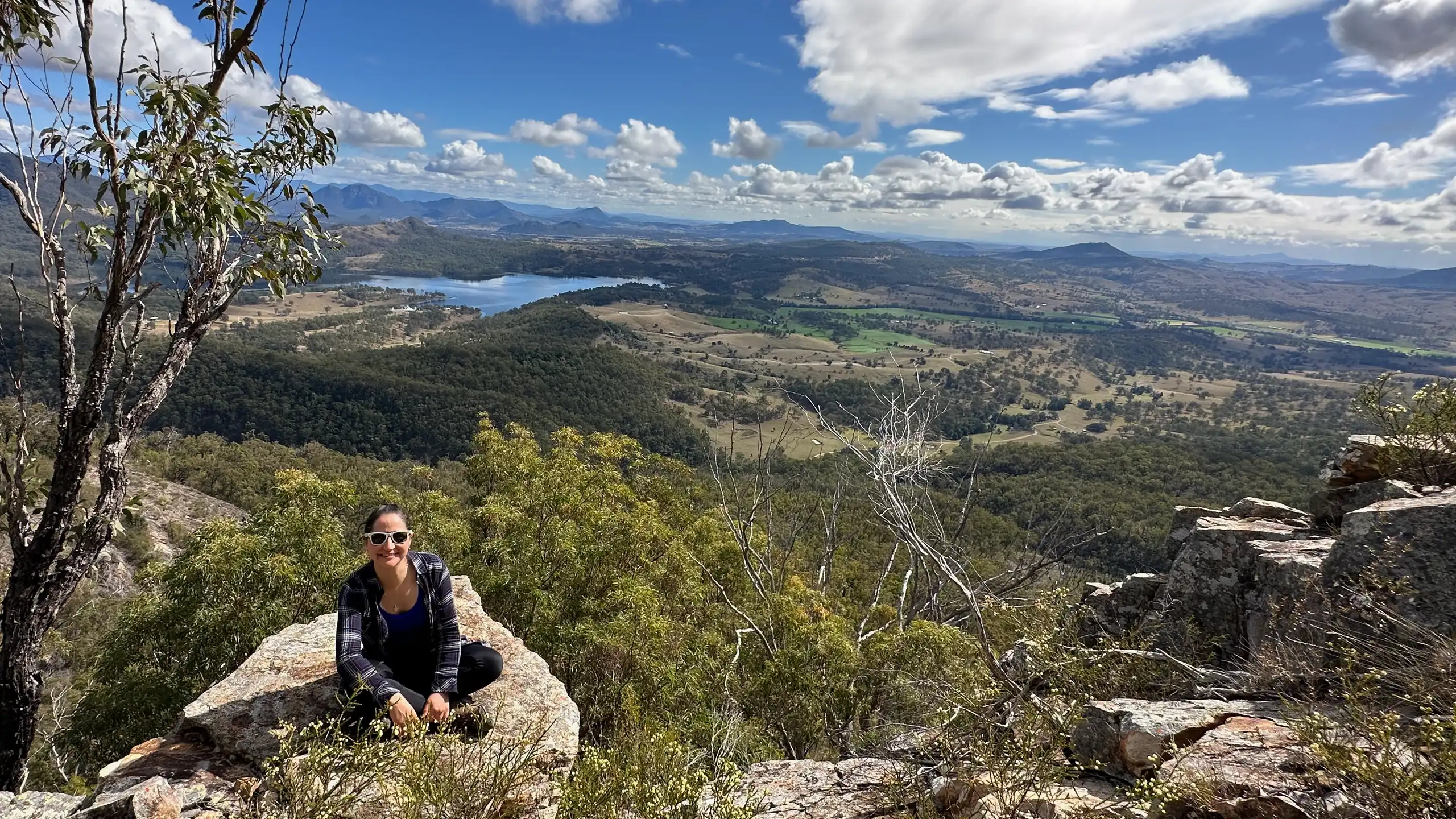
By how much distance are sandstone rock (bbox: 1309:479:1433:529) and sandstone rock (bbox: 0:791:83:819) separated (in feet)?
27.9

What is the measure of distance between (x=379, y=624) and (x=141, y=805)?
1332 millimetres

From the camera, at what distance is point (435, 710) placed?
3.84 m

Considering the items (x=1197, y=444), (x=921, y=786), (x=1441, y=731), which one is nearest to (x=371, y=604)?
(x=921, y=786)

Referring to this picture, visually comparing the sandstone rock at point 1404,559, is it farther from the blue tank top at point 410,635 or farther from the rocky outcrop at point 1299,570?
the blue tank top at point 410,635

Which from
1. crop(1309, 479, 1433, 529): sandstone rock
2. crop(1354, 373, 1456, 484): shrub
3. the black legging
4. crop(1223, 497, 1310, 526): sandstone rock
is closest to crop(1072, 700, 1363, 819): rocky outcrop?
crop(1309, 479, 1433, 529): sandstone rock

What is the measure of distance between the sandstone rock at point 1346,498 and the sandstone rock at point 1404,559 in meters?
0.71

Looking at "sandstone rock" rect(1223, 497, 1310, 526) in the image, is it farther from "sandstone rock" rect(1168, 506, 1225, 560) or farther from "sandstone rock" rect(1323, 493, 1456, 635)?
"sandstone rock" rect(1323, 493, 1456, 635)

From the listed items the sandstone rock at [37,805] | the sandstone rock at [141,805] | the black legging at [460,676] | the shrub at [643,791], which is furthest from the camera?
the black legging at [460,676]

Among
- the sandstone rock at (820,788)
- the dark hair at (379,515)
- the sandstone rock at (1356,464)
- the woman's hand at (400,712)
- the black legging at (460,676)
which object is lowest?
the sandstone rock at (820,788)

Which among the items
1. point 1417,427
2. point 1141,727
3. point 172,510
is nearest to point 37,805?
point 1141,727

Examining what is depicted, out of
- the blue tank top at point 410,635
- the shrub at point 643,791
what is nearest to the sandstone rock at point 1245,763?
the shrub at point 643,791

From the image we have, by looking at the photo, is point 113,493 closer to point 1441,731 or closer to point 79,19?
point 79,19

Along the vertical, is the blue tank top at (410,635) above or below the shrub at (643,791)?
below

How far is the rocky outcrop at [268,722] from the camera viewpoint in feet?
11.3
